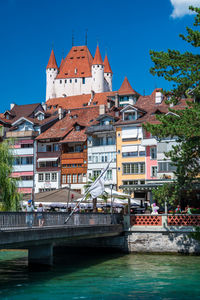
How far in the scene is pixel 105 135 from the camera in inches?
2571

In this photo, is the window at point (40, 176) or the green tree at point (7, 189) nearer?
the green tree at point (7, 189)

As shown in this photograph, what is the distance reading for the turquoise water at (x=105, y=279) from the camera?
19500mm

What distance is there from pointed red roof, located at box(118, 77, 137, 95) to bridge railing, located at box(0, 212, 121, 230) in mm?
74017

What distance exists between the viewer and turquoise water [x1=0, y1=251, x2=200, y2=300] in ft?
64.0

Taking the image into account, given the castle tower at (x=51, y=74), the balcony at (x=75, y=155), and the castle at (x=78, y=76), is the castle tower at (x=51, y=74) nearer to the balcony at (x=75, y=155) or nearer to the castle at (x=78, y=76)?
the castle at (x=78, y=76)

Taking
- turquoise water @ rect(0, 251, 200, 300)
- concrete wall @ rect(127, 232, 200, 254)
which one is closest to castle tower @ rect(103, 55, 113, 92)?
concrete wall @ rect(127, 232, 200, 254)

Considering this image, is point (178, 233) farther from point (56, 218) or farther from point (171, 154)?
point (56, 218)

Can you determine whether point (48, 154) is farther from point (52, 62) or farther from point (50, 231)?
point (52, 62)

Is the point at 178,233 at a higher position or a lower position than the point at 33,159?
lower

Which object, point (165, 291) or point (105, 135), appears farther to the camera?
point (105, 135)

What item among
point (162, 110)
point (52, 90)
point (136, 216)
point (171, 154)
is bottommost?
point (136, 216)

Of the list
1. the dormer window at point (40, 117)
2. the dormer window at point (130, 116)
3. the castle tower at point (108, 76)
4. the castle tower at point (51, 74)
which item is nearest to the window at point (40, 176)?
the dormer window at point (40, 117)

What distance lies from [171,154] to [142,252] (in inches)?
394

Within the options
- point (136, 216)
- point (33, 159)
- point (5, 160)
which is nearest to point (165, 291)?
point (136, 216)
